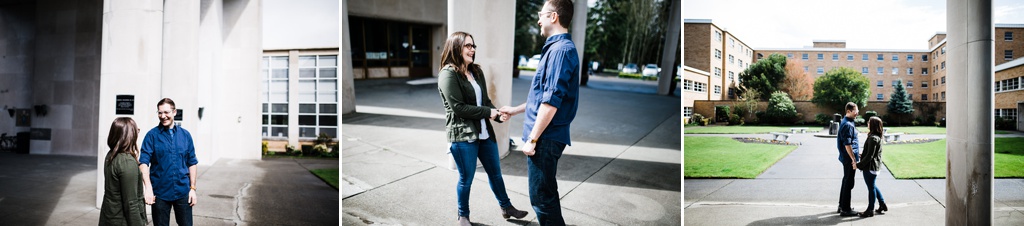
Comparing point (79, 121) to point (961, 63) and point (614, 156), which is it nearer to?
point (614, 156)

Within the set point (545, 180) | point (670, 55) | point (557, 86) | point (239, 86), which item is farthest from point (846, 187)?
point (670, 55)

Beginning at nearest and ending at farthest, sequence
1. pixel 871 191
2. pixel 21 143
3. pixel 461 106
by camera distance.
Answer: pixel 461 106 → pixel 871 191 → pixel 21 143

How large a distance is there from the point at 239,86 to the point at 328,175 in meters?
2.98

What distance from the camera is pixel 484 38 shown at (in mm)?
4016

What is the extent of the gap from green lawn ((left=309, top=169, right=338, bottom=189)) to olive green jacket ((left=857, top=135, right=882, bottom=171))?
4.60 m

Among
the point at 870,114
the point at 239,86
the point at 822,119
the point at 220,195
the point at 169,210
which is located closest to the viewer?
the point at 169,210

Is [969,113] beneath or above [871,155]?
above

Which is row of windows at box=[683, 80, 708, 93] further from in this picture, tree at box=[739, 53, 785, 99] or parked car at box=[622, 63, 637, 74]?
→ parked car at box=[622, 63, 637, 74]

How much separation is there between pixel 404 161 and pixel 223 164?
476 cm

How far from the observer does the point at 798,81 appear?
450 cm

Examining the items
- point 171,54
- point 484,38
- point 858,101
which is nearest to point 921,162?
point 858,101

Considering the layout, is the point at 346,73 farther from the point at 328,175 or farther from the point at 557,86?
the point at 557,86

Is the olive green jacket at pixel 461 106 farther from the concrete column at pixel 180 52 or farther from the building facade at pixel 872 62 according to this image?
the concrete column at pixel 180 52

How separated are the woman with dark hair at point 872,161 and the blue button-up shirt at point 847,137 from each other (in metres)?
0.07
